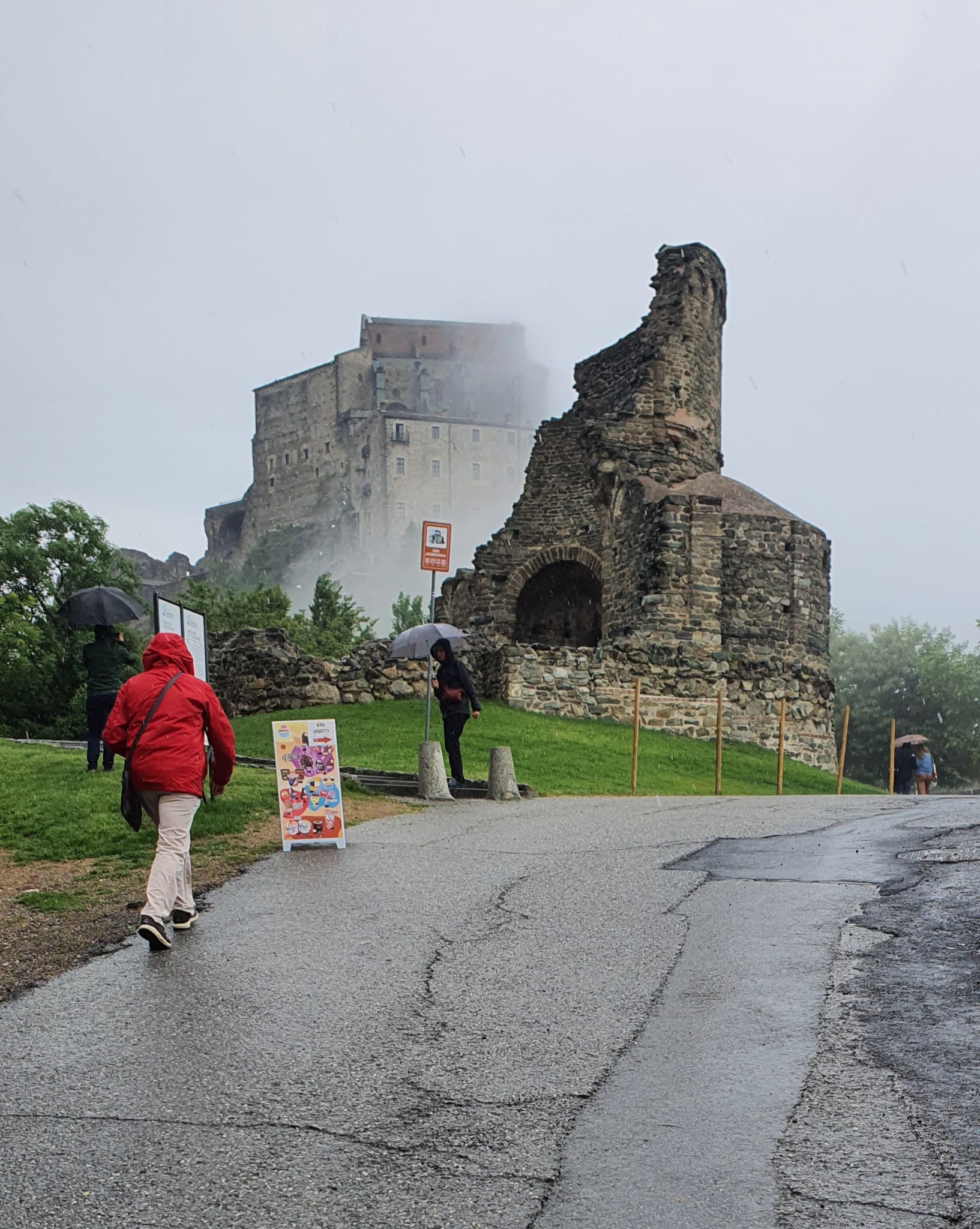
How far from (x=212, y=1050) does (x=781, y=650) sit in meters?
26.5

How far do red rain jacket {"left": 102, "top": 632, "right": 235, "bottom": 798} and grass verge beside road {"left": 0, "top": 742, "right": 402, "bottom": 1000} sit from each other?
0.98 meters

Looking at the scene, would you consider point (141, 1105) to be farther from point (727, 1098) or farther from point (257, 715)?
point (257, 715)

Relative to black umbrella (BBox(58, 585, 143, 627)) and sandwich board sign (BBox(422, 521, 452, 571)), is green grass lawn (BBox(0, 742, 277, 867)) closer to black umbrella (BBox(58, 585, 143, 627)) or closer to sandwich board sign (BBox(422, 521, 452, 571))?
black umbrella (BBox(58, 585, 143, 627))

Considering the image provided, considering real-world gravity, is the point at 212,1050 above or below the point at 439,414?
below

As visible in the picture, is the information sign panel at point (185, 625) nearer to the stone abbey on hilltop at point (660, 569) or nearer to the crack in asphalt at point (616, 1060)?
the crack in asphalt at point (616, 1060)

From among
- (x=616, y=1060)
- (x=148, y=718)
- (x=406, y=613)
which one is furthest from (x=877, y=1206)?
(x=406, y=613)

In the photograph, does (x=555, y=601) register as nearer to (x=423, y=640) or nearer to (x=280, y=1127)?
(x=423, y=640)

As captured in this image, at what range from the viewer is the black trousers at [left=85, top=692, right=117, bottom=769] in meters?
14.7

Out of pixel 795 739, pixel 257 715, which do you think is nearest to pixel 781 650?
pixel 795 739

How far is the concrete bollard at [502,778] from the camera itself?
15516mm

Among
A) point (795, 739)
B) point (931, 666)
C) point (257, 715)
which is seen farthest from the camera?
point (931, 666)

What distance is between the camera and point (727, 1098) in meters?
4.35

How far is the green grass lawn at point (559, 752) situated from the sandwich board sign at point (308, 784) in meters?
6.38

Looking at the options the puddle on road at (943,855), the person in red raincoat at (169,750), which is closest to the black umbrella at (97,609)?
the person in red raincoat at (169,750)
